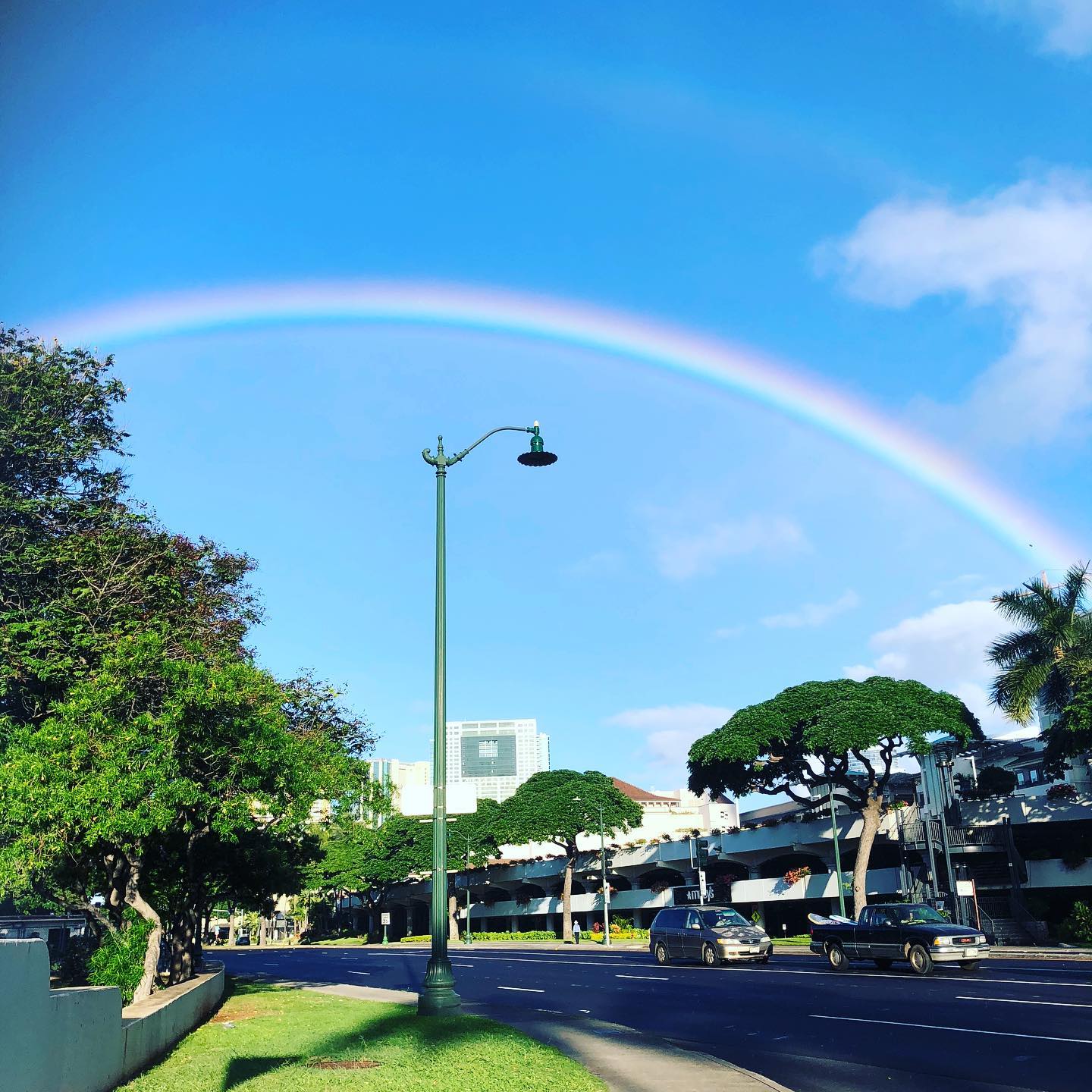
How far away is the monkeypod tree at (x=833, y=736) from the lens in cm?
4897

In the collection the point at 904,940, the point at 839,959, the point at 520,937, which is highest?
the point at 904,940

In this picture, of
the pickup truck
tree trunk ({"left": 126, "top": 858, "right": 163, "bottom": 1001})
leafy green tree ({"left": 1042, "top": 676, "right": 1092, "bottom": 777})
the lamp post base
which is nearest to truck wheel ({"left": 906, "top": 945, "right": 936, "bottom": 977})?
the pickup truck

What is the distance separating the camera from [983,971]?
27781 millimetres

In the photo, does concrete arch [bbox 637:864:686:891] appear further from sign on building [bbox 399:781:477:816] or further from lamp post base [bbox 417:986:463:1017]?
lamp post base [bbox 417:986:463:1017]

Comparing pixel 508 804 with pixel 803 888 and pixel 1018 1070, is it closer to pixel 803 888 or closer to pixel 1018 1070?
pixel 803 888

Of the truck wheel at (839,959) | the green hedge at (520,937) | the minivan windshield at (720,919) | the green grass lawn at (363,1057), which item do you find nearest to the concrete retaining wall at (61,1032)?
the green grass lawn at (363,1057)

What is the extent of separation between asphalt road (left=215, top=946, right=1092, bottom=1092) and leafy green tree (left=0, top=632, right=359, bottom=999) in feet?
25.6

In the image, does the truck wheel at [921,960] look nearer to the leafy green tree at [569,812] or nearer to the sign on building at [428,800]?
the sign on building at [428,800]

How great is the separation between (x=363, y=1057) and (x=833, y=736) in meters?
38.8

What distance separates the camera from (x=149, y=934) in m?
22.1

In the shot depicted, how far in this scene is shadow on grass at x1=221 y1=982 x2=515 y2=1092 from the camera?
42.9 feet

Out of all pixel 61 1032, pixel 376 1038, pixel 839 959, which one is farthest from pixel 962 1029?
pixel 839 959

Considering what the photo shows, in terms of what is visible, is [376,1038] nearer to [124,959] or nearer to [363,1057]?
[363,1057]

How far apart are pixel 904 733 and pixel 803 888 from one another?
13.3 m
